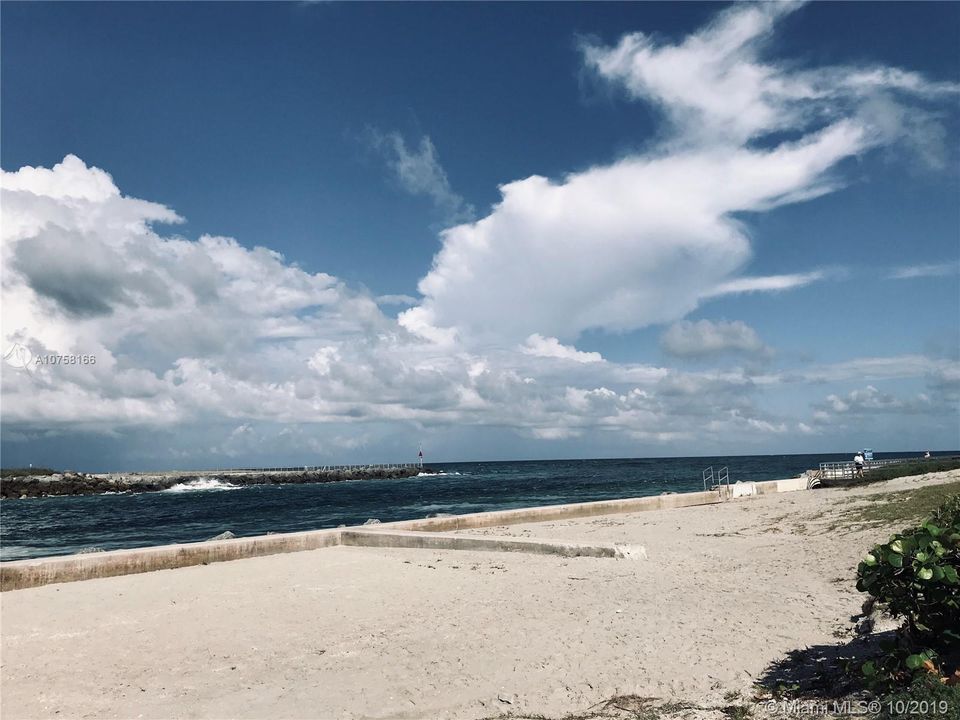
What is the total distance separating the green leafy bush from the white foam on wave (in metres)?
87.7

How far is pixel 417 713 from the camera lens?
5.73m

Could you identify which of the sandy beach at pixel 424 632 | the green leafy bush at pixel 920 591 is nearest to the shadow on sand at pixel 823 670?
the sandy beach at pixel 424 632

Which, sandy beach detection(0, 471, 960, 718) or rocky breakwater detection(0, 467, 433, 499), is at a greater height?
sandy beach detection(0, 471, 960, 718)

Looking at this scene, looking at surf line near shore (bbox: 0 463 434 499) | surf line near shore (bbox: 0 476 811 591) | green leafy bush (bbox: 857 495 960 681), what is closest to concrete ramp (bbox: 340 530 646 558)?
surf line near shore (bbox: 0 476 811 591)

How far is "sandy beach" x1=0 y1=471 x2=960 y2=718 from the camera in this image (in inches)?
240

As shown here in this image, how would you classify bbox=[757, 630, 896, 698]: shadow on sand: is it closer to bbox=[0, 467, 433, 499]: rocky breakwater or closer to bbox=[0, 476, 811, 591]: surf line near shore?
bbox=[0, 476, 811, 591]: surf line near shore

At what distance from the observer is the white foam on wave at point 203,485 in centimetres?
8481

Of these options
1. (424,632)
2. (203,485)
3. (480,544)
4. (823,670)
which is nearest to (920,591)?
(823,670)

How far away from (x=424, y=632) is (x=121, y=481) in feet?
288

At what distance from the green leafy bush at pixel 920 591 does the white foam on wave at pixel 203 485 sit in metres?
87.7

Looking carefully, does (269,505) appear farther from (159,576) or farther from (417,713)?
(417,713)

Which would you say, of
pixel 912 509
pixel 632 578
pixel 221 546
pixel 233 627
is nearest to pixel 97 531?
pixel 221 546

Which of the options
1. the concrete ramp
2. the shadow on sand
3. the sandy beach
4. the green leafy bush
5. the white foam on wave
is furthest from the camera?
the white foam on wave

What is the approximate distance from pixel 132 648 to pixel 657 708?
6245 millimetres
